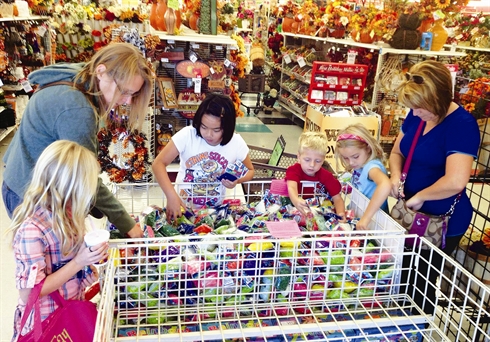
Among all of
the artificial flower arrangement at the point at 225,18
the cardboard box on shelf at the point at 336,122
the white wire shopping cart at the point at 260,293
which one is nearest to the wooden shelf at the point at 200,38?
the cardboard box on shelf at the point at 336,122

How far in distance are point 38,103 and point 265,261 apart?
103 cm

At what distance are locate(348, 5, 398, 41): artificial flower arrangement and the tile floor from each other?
2039 mm

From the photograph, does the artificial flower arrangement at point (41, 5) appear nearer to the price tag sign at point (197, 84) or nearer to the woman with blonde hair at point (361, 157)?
the price tag sign at point (197, 84)

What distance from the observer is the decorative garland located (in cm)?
450

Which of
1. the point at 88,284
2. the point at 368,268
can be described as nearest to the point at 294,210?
the point at 368,268

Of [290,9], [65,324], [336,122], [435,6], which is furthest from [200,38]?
[290,9]

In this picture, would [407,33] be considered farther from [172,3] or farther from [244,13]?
[244,13]

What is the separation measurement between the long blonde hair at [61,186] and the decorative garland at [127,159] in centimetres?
311

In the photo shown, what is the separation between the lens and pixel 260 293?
154 cm

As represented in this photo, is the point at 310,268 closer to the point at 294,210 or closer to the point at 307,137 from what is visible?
the point at 294,210

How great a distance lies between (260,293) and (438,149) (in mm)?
1142

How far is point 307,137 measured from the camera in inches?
89.9

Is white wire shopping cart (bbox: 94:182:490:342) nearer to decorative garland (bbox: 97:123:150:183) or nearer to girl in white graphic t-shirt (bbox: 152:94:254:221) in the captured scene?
girl in white graphic t-shirt (bbox: 152:94:254:221)

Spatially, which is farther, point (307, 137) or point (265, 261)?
point (307, 137)
